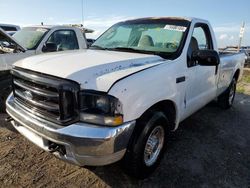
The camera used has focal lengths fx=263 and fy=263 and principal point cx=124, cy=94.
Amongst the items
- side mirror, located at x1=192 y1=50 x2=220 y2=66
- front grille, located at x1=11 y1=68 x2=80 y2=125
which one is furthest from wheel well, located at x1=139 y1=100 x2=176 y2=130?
front grille, located at x1=11 y1=68 x2=80 y2=125

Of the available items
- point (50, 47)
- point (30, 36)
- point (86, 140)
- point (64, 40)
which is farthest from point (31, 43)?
point (86, 140)

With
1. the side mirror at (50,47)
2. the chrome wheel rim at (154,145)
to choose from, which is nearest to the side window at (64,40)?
the side mirror at (50,47)

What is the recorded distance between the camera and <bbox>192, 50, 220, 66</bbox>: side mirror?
135 inches

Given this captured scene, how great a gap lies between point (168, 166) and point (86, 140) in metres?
1.52

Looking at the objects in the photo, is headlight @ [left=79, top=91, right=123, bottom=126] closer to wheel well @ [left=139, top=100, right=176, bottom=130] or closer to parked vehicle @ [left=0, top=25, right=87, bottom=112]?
wheel well @ [left=139, top=100, right=176, bottom=130]

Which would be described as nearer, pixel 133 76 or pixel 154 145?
pixel 133 76

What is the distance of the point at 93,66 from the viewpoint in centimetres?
265

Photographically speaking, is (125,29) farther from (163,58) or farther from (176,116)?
(176,116)

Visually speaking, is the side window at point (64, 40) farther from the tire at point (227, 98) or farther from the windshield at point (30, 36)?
the tire at point (227, 98)

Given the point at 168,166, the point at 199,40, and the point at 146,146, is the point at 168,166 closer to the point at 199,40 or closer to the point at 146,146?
the point at 146,146

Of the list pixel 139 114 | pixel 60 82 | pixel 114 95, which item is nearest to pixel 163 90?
pixel 139 114

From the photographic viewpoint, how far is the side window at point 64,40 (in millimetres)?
6258

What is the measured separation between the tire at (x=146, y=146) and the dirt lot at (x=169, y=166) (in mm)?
172

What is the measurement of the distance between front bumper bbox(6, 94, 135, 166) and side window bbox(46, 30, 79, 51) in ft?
13.2
